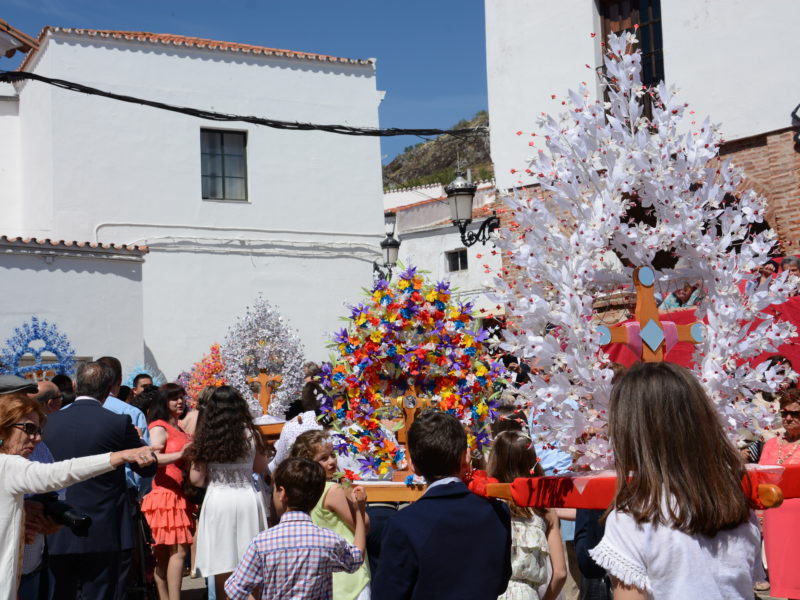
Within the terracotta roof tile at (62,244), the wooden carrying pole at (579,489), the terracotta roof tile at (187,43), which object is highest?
the terracotta roof tile at (187,43)

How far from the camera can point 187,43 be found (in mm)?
19969

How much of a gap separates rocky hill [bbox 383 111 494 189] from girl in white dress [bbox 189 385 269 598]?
4552 centimetres

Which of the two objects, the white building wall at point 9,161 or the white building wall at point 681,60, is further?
the white building wall at point 9,161

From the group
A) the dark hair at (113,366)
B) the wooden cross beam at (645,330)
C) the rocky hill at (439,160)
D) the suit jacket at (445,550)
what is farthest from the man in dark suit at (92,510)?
the rocky hill at (439,160)

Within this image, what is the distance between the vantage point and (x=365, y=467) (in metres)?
5.98

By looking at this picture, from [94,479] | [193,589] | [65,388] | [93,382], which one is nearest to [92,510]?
[94,479]

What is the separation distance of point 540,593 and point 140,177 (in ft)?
51.3

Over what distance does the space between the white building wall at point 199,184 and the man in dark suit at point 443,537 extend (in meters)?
14.9

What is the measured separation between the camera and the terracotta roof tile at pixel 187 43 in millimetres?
19031

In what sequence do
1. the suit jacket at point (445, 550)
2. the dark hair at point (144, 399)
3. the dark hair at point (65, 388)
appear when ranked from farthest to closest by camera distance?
the dark hair at point (144, 399)
the dark hair at point (65, 388)
the suit jacket at point (445, 550)

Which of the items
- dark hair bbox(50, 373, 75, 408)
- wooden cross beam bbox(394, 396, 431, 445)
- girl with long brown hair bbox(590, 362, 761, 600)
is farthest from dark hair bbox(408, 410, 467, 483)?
dark hair bbox(50, 373, 75, 408)

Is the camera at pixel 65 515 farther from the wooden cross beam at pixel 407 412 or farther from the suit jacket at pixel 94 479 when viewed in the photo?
the wooden cross beam at pixel 407 412

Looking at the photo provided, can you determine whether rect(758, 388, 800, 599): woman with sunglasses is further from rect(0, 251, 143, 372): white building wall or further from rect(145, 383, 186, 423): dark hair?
rect(0, 251, 143, 372): white building wall

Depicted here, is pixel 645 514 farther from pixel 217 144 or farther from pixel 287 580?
pixel 217 144
